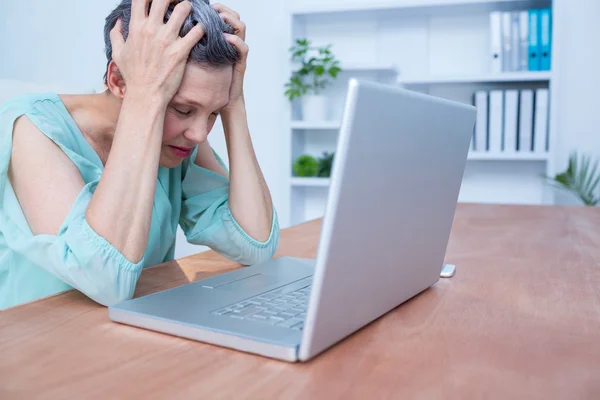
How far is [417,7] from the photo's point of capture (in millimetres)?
3143

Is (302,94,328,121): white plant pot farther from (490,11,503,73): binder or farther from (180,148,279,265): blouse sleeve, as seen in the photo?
(180,148,279,265): blouse sleeve

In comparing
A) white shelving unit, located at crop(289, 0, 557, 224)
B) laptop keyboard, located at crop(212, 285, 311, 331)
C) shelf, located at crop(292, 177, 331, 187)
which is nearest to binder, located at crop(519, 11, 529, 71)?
white shelving unit, located at crop(289, 0, 557, 224)

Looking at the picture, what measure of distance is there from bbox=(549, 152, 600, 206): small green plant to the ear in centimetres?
255

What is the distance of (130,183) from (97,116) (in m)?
0.38

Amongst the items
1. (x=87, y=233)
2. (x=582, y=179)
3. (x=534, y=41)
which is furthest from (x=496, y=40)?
(x=87, y=233)

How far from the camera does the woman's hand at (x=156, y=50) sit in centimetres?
87

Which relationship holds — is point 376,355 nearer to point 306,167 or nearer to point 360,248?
point 360,248

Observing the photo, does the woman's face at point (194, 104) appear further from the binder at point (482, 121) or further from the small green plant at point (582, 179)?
the small green plant at point (582, 179)

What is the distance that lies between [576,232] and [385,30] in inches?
91.6

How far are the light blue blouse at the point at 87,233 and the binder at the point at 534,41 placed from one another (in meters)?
2.36

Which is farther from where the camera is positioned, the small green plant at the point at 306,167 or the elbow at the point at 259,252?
the small green plant at the point at 306,167

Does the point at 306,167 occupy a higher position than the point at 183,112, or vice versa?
the point at 183,112

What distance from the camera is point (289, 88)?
11.3ft

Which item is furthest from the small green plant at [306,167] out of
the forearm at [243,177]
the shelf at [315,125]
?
the forearm at [243,177]
